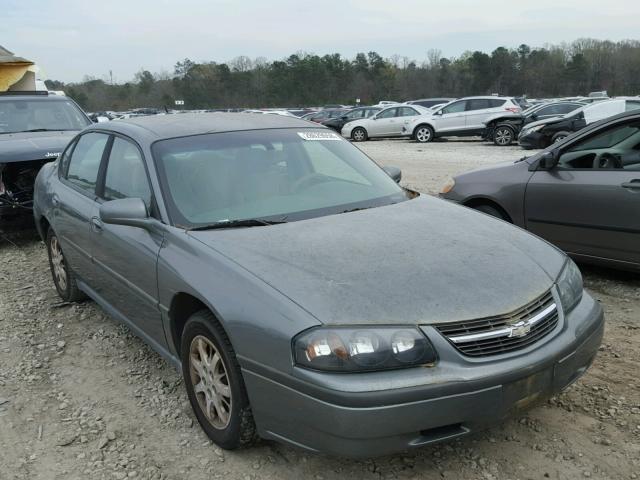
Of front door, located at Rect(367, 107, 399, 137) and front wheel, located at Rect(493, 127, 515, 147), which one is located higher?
front door, located at Rect(367, 107, 399, 137)

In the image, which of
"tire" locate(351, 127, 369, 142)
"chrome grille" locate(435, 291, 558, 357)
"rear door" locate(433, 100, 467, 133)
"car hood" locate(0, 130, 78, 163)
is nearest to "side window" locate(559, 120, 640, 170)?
"chrome grille" locate(435, 291, 558, 357)

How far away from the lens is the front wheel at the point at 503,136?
19.3 m

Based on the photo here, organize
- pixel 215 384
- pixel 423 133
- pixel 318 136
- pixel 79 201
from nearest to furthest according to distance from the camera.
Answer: pixel 215 384, pixel 318 136, pixel 79 201, pixel 423 133

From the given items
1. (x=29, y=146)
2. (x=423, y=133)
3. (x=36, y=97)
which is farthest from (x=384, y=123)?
(x=29, y=146)

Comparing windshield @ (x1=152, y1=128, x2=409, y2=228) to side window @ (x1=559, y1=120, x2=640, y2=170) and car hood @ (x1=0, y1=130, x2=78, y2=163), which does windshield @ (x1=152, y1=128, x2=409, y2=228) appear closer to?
side window @ (x1=559, y1=120, x2=640, y2=170)

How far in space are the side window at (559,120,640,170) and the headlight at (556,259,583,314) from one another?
2.39 m

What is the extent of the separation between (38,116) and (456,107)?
16.3 meters

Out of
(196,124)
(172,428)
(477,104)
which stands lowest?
(172,428)

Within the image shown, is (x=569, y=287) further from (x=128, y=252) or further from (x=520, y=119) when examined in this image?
(x=520, y=119)

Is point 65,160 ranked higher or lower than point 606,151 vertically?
higher

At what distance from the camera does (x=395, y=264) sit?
2.67 m

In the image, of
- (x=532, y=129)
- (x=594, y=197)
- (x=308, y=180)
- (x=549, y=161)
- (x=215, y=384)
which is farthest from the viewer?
(x=532, y=129)

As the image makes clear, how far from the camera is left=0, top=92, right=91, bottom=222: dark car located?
7.20m

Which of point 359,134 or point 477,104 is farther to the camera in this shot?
point 359,134
